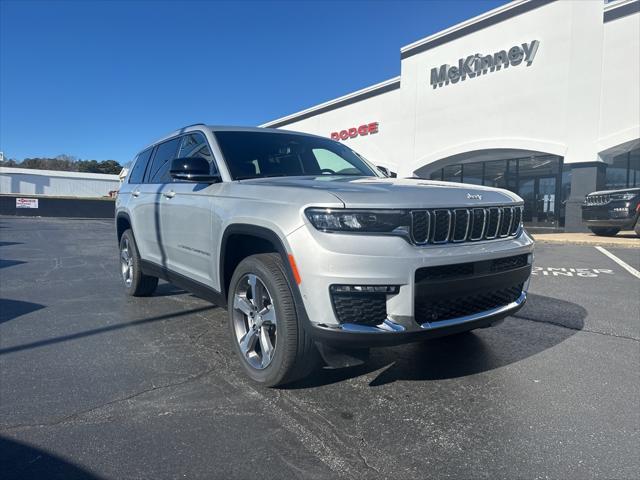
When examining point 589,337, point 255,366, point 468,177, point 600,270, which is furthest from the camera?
point 468,177

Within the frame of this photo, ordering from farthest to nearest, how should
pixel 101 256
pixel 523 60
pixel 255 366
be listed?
pixel 523 60 < pixel 101 256 < pixel 255 366

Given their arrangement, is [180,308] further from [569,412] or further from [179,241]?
[569,412]

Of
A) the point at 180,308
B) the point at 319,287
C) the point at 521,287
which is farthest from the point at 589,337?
the point at 180,308

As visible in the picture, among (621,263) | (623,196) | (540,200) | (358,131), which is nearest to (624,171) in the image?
(540,200)

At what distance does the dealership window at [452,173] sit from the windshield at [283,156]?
20284 millimetres

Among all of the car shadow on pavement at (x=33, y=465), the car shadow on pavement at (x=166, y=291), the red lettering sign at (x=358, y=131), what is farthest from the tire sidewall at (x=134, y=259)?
the red lettering sign at (x=358, y=131)

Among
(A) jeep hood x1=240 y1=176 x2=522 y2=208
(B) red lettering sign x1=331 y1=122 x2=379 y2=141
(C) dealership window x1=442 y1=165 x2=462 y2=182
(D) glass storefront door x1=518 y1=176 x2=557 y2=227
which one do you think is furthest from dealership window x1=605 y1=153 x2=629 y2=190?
(A) jeep hood x1=240 y1=176 x2=522 y2=208

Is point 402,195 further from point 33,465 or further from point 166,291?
point 166,291

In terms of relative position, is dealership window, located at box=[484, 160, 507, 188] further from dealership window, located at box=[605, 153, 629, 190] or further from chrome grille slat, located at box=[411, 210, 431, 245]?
chrome grille slat, located at box=[411, 210, 431, 245]

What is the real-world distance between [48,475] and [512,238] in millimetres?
3089

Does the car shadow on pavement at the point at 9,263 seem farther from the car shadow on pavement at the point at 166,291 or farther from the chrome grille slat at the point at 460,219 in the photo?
the chrome grille slat at the point at 460,219

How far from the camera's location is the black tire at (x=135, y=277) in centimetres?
553

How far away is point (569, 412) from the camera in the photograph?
276cm

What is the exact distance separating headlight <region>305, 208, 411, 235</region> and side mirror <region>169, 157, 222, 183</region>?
4.38 feet
